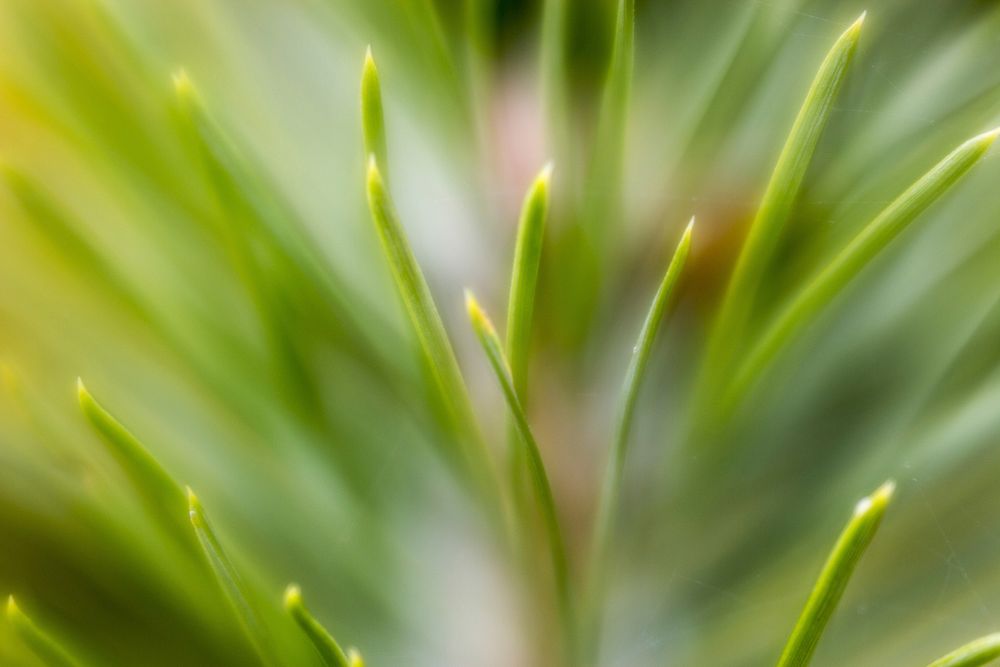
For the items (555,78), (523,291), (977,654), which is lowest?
(977,654)

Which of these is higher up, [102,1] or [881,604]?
[102,1]

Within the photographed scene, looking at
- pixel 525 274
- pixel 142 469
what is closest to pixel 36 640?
pixel 142 469

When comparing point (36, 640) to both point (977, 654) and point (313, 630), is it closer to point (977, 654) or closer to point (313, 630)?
point (313, 630)

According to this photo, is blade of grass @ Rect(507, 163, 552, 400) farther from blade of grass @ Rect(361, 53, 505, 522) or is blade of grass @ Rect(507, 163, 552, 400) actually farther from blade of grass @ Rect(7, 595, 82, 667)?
blade of grass @ Rect(7, 595, 82, 667)

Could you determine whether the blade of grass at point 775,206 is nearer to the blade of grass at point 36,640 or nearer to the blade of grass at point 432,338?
the blade of grass at point 432,338

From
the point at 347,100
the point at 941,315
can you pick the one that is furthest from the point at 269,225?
the point at 941,315

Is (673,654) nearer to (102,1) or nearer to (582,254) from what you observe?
(582,254)

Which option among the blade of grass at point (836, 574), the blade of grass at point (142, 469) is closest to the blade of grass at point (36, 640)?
the blade of grass at point (142, 469)
